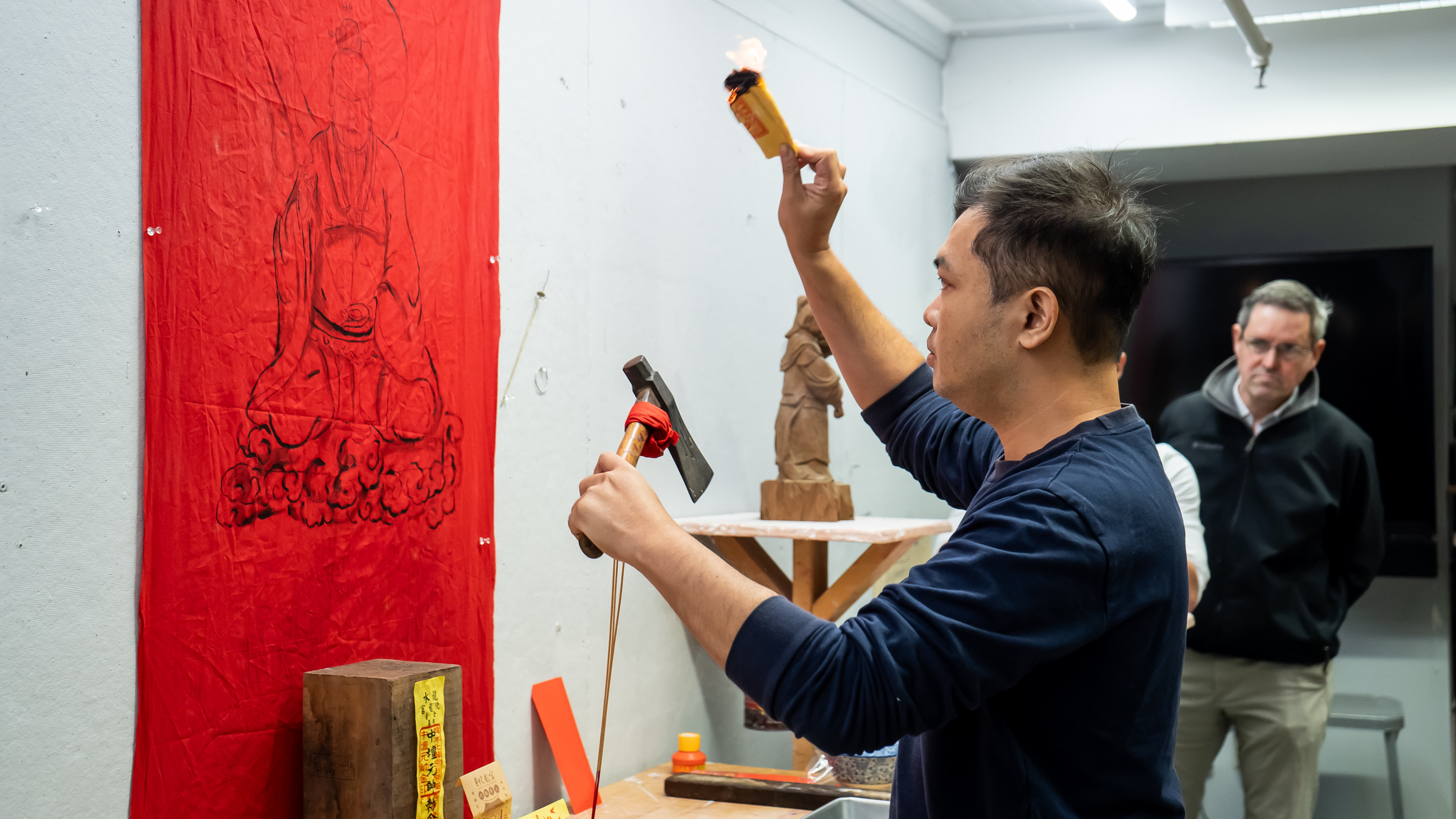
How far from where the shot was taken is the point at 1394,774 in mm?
4398

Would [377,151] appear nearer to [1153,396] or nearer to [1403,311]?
[1153,396]

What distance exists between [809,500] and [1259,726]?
5.64 feet

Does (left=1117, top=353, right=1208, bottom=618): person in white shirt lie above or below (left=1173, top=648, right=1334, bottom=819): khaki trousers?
above

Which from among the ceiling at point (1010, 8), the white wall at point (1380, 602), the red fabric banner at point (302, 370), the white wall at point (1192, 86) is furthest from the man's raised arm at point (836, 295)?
the white wall at point (1380, 602)

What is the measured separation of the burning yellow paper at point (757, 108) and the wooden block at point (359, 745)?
96cm

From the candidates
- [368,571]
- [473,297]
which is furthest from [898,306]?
[368,571]

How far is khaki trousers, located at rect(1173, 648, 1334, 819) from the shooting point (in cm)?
332

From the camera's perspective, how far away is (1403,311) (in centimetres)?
485

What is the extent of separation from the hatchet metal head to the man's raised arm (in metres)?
0.25

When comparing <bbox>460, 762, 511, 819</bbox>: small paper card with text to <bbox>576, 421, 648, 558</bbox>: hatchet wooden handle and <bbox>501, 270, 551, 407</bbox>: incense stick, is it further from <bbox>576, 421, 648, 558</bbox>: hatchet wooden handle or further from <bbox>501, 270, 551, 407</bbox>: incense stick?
<bbox>576, 421, 648, 558</bbox>: hatchet wooden handle

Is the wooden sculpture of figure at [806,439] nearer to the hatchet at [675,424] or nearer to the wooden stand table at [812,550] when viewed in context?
the wooden stand table at [812,550]

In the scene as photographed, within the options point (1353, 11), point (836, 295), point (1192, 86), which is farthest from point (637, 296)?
point (1353, 11)

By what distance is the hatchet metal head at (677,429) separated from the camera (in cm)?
145

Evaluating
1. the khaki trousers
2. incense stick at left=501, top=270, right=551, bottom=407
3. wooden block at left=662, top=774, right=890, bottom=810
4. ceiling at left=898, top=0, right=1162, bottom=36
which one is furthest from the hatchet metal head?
ceiling at left=898, top=0, right=1162, bottom=36
